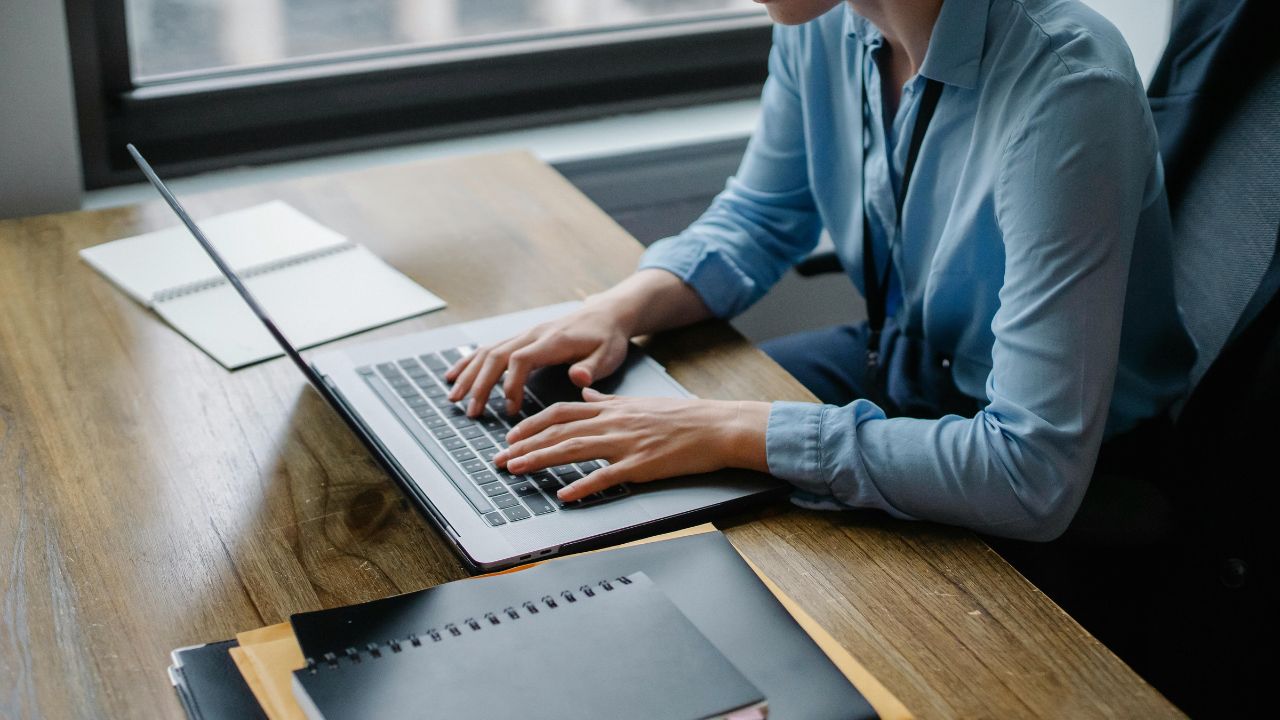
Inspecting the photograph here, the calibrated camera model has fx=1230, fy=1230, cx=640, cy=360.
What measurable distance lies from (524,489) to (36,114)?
0.93 m

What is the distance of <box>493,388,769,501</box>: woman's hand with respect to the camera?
0.96 metres

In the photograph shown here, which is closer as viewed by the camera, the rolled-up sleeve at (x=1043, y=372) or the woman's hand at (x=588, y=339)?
the rolled-up sleeve at (x=1043, y=372)

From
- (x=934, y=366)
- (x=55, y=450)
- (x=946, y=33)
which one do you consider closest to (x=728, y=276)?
(x=934, y=366)

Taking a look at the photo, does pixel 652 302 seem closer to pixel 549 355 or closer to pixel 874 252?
pixel 549 355

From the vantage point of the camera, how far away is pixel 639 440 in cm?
98

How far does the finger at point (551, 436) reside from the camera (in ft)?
3.18

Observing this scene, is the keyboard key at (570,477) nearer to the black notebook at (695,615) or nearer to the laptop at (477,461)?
the laptop at (477,461)

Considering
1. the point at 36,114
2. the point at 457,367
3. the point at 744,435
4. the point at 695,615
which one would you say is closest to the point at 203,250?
the point at 36,114

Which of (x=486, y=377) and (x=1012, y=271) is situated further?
(x=486, y=377)

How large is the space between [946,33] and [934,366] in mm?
358

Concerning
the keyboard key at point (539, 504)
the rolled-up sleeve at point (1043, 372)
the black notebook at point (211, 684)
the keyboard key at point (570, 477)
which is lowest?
the black notebook at point (211, 684)

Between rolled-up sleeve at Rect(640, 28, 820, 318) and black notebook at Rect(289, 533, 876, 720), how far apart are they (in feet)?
1.58

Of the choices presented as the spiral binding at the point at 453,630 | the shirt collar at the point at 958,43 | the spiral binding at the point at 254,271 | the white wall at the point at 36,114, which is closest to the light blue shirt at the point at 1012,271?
the shirt collar at the point at 958,43

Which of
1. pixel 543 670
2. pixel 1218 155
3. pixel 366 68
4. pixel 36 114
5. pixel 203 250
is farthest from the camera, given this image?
pixel 366 68
